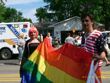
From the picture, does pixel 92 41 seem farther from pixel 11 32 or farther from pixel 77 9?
pixel 77 9

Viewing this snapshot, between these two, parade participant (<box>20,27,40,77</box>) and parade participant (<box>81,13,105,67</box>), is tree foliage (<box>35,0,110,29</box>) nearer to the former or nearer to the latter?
parade participant (<box>20,27,40,77</box>)

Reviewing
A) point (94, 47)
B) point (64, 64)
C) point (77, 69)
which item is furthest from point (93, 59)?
point (64, 64)

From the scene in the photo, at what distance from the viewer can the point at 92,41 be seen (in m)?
2.72

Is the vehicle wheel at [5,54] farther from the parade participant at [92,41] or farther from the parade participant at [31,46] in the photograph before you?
the parade participant at [92,41]

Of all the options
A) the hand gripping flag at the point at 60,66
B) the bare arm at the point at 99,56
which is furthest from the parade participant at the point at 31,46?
the bare arm at the point at 99,56

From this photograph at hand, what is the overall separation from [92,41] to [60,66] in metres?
0.89

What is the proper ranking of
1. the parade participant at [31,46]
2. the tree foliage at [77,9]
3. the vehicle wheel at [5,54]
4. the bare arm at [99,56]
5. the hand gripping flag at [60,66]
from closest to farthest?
the bare arm at [99,56], the hand gripping flag at [60,66], the parade participant at [31,46], the vehicle wheel at [5,54], the tree foliage at [77,9]

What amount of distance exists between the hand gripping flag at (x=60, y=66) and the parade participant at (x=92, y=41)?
0.11 m

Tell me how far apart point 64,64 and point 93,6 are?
2619cm

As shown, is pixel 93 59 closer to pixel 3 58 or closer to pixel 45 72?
pixel 45 72

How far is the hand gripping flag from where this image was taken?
2.82 metres

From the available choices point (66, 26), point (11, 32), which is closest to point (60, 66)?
point (11, 32)

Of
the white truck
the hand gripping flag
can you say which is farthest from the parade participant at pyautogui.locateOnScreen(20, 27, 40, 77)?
the white truck

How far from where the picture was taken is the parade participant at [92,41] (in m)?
2.64
